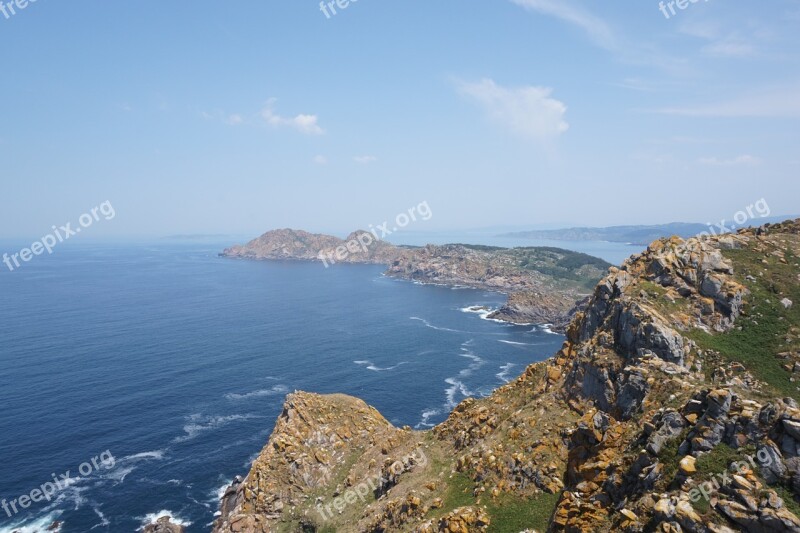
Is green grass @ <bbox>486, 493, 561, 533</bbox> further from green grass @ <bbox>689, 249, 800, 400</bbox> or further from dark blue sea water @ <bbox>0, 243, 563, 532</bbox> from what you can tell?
dark blue sea water @ <bbox>0, 243, 563, 532</bbox>

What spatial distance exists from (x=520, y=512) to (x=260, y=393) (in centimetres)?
9131

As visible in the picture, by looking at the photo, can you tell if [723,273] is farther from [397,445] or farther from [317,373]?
[317,373]

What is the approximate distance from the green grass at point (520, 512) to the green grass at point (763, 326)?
1945cm

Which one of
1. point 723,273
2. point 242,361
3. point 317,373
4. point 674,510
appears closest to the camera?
point 674,510

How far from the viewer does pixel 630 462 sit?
26297 mm

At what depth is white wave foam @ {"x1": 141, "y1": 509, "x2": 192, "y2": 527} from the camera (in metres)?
68.6

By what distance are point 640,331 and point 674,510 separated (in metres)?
23.5

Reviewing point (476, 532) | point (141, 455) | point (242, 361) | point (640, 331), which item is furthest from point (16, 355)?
point (640, 331)

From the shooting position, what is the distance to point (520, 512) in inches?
1426

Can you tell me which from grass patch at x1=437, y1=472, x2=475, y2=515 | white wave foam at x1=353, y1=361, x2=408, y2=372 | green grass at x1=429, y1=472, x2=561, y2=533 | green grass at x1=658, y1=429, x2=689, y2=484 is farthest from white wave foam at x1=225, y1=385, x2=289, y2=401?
green grass at x1=658, y1=429, x2=689, y2=484

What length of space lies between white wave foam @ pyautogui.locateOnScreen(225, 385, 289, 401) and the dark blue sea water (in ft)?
1.54

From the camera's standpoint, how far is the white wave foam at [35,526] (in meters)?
66.4
